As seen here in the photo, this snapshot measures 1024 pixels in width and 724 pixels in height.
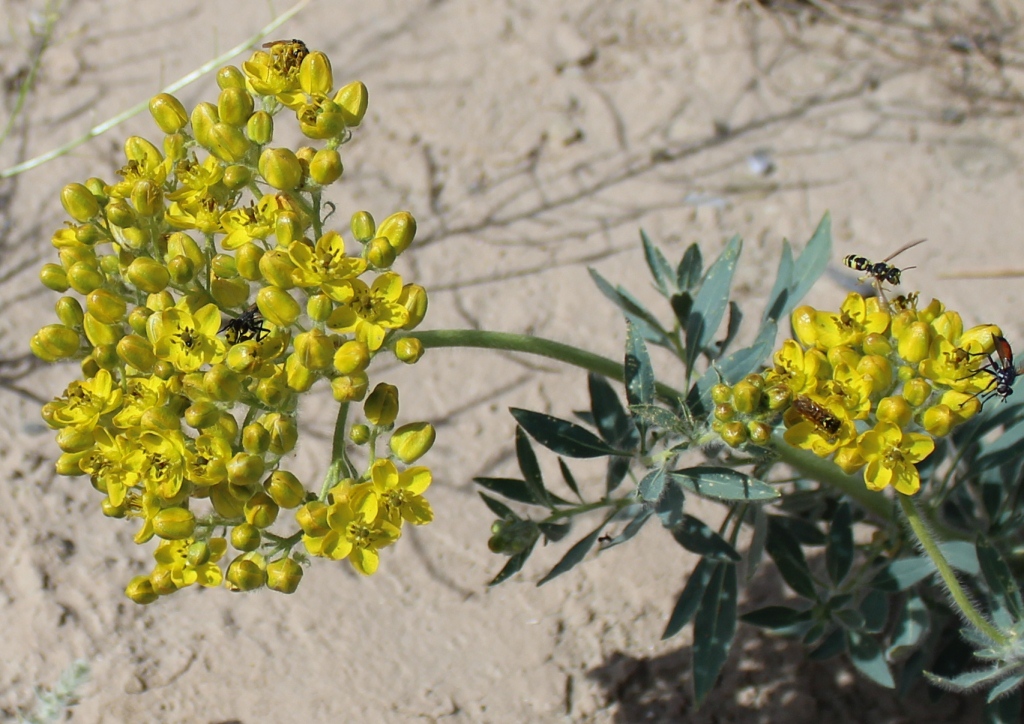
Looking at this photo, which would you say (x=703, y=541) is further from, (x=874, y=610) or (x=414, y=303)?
(x=414, y=303)

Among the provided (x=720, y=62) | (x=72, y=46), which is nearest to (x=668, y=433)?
(x=720, y=62)

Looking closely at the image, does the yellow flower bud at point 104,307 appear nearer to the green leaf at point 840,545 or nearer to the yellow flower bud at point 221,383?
the yellow flower bud at point 221,383

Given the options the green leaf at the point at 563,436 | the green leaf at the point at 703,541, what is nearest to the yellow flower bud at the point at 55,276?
the green leaf at the point at 563,436

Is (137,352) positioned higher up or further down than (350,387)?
higher up

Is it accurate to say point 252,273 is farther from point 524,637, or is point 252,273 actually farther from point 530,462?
point 524,637

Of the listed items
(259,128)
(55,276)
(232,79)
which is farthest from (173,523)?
(232,79)

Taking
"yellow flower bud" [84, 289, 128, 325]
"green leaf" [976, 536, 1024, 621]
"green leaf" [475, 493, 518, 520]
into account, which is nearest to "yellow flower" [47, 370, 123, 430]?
"yellow flower bud" [84, 289, 128, 325]

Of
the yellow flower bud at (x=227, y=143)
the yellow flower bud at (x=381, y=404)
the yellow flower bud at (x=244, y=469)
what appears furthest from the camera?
the yellow flower bud at (x=227, y=143)
